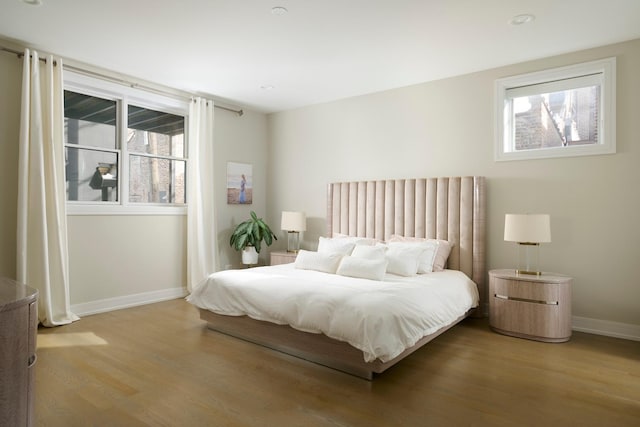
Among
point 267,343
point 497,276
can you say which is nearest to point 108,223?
point 267,343

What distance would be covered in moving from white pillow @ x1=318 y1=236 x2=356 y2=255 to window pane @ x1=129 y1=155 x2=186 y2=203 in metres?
2.13

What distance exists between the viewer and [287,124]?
6.19m

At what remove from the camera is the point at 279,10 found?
310 cm

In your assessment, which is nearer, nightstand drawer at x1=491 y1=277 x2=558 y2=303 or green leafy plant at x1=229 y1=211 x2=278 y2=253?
nightstand drawer at x1=491 y1=277 x2=558 y2=303

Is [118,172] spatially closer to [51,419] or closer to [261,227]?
[261,227]

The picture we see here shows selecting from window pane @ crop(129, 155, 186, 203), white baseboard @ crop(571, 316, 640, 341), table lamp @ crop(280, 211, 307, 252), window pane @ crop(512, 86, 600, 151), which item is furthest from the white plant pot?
white baseboard @ crop(571, 316, 640, 341)

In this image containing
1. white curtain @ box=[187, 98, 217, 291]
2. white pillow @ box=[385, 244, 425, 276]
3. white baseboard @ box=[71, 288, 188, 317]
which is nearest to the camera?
white pillow @ box=[385, 244, 425, 276]

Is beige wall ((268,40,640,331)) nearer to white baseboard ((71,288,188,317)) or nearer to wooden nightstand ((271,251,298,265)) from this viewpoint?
wooden nightstand ((271,251,298,265))

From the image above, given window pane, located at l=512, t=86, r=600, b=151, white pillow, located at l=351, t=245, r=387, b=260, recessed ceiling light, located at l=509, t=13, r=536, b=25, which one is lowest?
white pillow, located at l=351, t=245, r=387, b=260

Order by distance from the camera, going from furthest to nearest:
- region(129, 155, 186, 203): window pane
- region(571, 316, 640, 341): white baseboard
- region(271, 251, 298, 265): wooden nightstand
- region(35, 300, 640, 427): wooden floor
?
region(271, 251, 298, 265): wooden nightstand → region(129, 155, 186, 203): window pane → region(571, 316, 640, 341): white baseboard → region(35, 300, 640, 427): wooden floor

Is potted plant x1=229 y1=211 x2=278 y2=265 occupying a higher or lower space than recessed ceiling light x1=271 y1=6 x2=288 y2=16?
lower

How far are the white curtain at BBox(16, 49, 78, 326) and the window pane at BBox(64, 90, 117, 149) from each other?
1.07ft

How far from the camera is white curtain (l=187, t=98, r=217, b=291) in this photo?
5.23 meters

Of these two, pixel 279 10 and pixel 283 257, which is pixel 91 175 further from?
pixel 279 10
